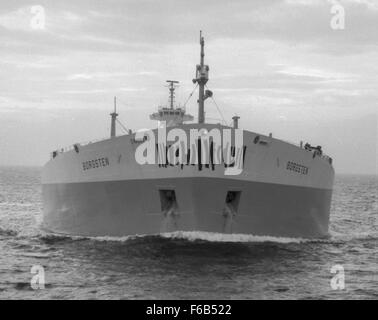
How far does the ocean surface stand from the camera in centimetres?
1438

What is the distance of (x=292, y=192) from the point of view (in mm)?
21172

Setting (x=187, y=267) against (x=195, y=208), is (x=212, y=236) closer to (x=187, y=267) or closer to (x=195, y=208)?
(x=195, y=208)

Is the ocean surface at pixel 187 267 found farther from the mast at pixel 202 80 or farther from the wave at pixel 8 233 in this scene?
the mast at pixel 202 80

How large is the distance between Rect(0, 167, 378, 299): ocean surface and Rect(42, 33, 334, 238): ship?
2.01 feet

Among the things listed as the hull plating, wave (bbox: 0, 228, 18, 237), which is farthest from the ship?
wave (bbox: 0, 228, 18, 237)

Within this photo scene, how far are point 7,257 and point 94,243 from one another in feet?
11.1

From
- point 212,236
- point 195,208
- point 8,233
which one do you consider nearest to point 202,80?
point 195,208

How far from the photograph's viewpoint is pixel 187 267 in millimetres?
16562

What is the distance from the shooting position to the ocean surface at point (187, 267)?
47.2 ft

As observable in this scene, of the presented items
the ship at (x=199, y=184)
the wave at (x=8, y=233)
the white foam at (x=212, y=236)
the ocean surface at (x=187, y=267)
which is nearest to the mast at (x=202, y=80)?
the ship at (x=199, y=184)

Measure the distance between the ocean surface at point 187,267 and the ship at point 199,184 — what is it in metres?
0.61

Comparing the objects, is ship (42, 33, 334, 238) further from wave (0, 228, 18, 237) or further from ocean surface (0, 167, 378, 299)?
wave (0, 228, 18, 237)

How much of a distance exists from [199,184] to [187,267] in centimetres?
351
